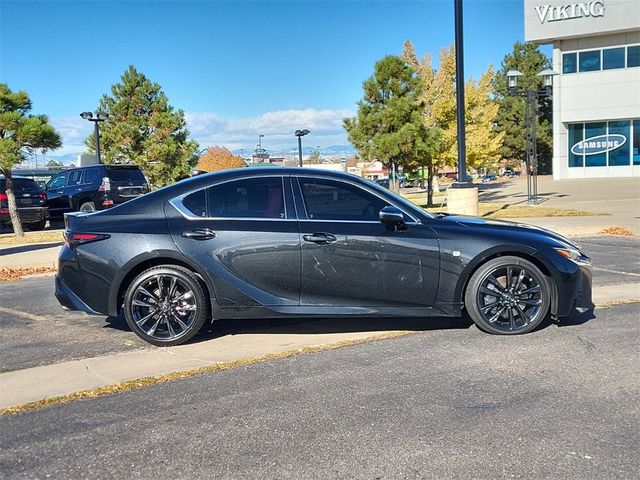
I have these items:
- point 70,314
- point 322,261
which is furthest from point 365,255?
point 70,314

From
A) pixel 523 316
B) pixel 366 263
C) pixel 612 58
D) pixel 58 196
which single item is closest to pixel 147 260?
pixel 366 263

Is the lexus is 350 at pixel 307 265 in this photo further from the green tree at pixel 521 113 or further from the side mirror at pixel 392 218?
the green tree at pixel 521 113

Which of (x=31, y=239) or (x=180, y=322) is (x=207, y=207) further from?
(x=31, y=239)

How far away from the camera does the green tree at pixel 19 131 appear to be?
527 inches

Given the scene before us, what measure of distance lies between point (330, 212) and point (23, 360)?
2883mm

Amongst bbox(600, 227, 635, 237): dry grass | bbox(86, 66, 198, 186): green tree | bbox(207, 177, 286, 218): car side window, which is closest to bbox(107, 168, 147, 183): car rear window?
bbox(86, 66, 198, 186): green tree

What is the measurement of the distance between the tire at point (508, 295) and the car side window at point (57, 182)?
54.2 feet

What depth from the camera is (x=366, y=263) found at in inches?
205

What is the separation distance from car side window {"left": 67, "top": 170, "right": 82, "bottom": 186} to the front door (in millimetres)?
14712

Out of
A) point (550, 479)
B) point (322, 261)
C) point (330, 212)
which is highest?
point (330, 212)

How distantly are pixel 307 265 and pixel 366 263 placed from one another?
0.51 m

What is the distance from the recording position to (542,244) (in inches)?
208

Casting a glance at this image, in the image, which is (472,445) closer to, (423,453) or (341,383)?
(423,453)

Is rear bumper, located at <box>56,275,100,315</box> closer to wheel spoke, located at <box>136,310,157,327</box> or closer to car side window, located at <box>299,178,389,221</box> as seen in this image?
wheel spoke, located at <box>136,310,157,327</box>
